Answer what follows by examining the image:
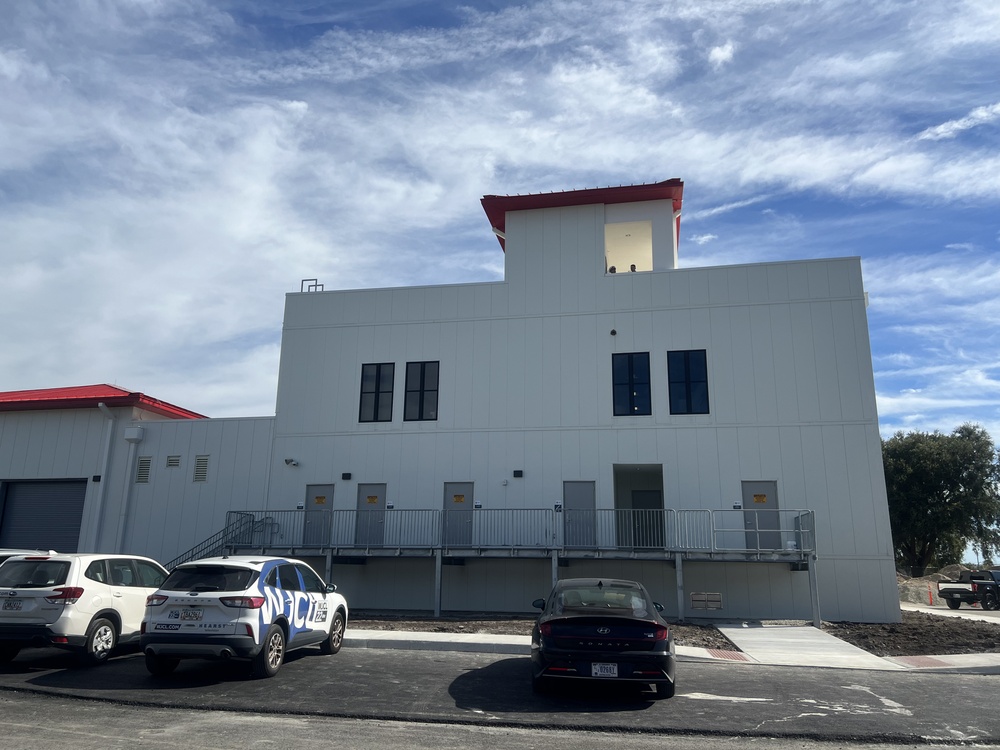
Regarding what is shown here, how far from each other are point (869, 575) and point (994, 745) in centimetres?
1215

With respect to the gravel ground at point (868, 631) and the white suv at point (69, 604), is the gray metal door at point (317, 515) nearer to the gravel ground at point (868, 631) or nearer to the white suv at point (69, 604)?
the gravel ground at point (868, 631)

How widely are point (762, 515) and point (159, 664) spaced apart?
1440 centimetres

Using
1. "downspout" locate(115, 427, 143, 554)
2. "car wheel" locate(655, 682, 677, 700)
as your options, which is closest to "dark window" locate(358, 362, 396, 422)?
"downspout" locate(115, 427, 143, 554)

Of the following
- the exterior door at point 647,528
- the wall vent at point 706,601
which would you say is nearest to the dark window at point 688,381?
the exterior door at point 647,528

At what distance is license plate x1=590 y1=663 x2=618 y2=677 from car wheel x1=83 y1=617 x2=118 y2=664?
6777mm

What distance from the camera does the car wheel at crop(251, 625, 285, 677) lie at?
32.7 feet

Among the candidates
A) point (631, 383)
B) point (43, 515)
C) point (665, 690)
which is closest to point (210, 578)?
point (665, 690)

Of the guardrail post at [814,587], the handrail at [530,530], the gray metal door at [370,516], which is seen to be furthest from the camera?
the gray metal door at [370,516]

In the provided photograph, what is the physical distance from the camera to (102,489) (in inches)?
918

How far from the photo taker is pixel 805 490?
19719 mm

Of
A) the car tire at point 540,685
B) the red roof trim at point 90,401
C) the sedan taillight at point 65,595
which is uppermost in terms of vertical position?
the red roof trim at point 90,401

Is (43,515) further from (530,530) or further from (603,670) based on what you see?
(603,670)

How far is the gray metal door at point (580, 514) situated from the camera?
2014 cm

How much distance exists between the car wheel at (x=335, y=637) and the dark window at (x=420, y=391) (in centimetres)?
997
